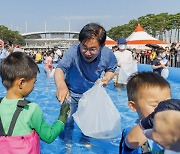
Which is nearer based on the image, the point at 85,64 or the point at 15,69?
the point at 15,69

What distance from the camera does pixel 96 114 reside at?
3145mm

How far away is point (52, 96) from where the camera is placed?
7797 millimetres

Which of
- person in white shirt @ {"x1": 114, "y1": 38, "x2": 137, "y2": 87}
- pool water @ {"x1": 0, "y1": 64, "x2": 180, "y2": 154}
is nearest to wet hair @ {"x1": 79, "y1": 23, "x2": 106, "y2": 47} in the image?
pool water @ {"x1": 0, "y1": 64, "x2": 180, "y2": 154}

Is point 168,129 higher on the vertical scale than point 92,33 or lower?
lower

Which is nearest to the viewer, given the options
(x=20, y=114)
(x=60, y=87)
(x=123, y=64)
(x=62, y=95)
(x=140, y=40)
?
(x=20, y=114)

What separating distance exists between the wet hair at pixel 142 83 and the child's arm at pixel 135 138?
0.53 ft

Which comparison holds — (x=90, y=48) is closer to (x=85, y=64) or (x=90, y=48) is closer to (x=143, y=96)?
(x=85, y=64)

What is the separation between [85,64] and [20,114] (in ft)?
4.75

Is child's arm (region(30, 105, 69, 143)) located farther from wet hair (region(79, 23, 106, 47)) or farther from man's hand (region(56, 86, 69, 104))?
wet hair (region(79, 23, 106, 47))

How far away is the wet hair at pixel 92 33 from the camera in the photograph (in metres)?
2.67

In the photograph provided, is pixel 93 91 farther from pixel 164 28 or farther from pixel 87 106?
pixel 164 28

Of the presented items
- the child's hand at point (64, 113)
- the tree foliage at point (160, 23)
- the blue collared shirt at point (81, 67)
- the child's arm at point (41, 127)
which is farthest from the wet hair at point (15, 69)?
the tree foliage at point (160, 23)

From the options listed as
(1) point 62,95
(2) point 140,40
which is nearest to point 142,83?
(1) point 62,95

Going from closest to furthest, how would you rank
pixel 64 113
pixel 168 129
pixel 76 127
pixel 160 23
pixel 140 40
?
pixel 168 129, pixel 64 113, pixel 76 127, pixel 140 40, pixel 160 23
